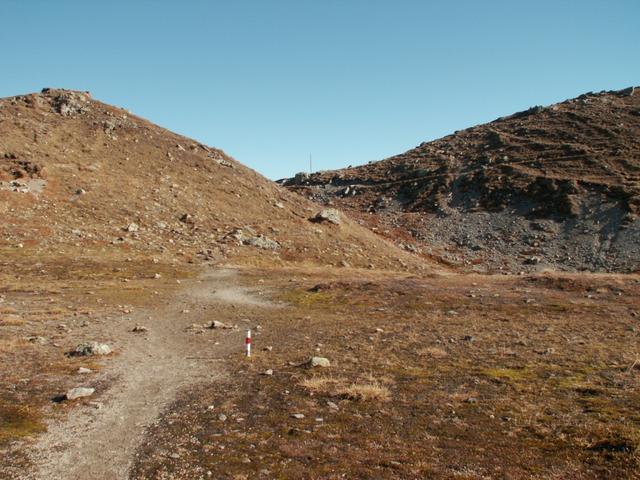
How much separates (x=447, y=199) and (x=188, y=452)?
259 feet

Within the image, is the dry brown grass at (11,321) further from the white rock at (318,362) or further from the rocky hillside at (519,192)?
the rocky hillside at (519,192)

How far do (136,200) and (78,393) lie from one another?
41.7 meters

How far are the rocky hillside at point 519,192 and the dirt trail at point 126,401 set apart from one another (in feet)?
147

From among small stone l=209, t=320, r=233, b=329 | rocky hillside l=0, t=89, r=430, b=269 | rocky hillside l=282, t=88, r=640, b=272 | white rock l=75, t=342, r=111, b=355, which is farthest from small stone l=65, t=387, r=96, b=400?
rocky hillside l=282, t=88, r=640, b=272

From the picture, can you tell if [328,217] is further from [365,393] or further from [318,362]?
[365,393]

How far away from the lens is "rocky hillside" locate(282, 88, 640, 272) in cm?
5929

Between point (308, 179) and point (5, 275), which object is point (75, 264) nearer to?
point (5, 275)

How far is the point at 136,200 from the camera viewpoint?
4991 centimetres

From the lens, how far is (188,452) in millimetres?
8844

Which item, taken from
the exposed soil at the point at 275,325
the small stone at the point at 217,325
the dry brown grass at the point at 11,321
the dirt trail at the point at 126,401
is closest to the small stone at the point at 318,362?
the exposed soil at the point at 275,325

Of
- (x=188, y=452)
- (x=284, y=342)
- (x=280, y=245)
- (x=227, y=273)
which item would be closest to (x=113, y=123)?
(x=280, y=245)

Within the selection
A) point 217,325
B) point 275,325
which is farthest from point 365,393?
point 217,325

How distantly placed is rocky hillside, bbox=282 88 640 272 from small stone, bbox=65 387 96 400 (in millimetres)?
50150

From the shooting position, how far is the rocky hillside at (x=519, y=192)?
59291 mm
